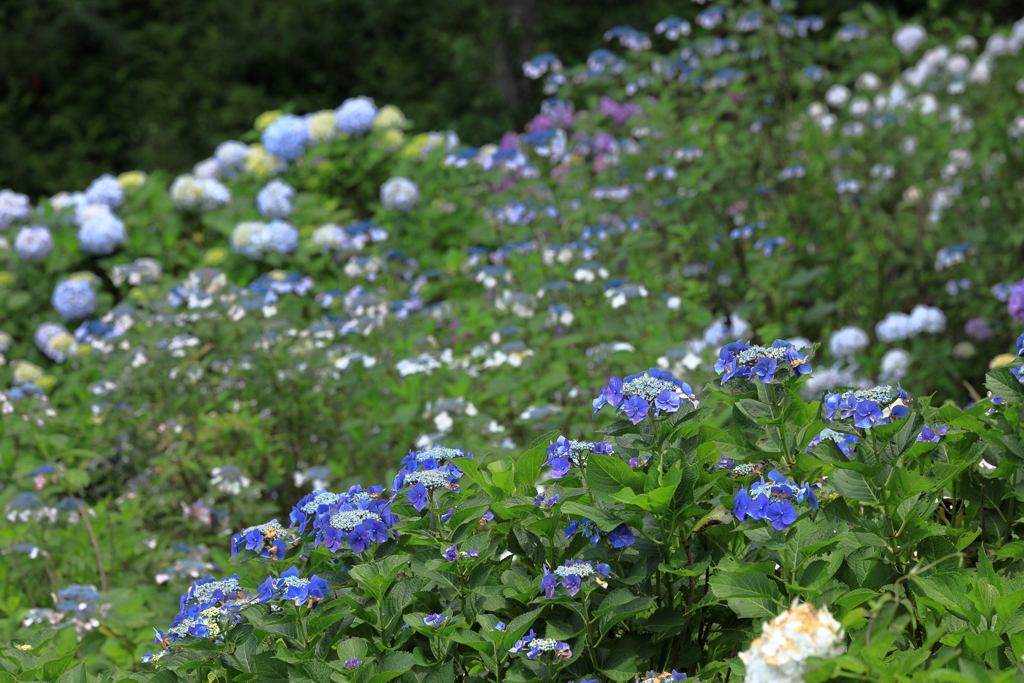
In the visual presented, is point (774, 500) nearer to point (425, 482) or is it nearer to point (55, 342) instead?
point (425, 482)

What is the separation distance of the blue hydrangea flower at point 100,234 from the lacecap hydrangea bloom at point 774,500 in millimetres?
3907

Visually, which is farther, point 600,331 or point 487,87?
point 487,87

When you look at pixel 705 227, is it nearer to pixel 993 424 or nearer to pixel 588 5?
pixel 993 424

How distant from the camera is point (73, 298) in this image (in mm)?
4125

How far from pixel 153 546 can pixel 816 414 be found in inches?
77.8

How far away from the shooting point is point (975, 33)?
7387 millimetres

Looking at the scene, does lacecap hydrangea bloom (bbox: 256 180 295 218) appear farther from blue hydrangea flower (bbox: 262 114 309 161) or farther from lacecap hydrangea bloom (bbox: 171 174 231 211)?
blue hydrangea flower (bbox: 262 114 309 161)

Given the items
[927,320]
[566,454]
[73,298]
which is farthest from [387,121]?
[566,454]

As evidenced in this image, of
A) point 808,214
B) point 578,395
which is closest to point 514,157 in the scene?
point 578,395

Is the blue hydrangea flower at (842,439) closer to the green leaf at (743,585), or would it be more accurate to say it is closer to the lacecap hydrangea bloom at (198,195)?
the green leaf at (743,585)

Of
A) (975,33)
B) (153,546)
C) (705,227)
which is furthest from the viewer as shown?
(975,33)

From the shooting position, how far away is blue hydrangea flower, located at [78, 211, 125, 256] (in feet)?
14.4

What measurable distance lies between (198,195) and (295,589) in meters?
3.64

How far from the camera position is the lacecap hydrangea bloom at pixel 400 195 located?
4266mm
